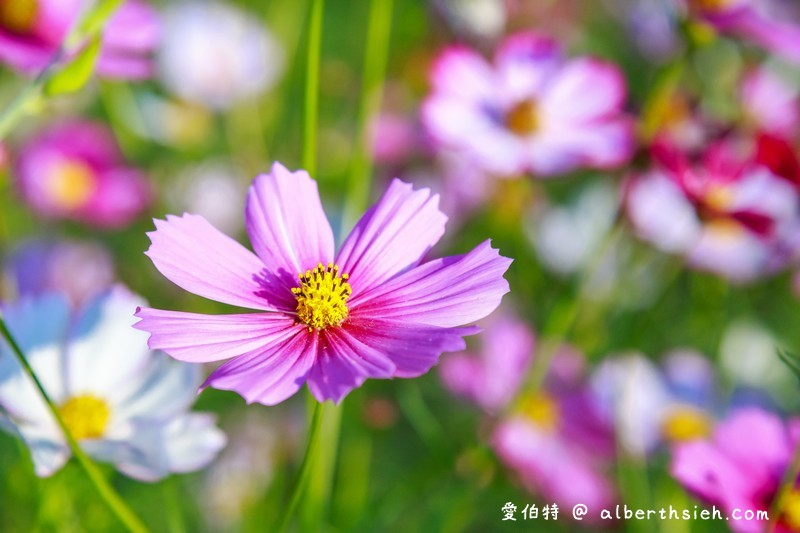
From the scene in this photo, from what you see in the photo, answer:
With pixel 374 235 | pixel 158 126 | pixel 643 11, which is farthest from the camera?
pixel 643 11

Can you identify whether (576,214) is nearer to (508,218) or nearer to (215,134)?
(508,218)

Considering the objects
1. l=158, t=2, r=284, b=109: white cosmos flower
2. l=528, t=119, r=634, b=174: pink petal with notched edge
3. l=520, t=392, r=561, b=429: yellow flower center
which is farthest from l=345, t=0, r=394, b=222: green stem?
l=158, t=2, r=284, b=109: white cosmos flower

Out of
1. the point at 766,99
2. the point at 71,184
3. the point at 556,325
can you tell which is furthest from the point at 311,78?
the point at 766,99

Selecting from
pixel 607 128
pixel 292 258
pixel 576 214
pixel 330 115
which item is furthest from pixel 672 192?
pixel 292 258

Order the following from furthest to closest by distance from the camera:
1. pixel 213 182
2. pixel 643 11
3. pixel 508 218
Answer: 1. pixel 643 11
2. pixel 213 182
3. pixel 508 218

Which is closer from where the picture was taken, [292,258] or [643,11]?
[292,258]

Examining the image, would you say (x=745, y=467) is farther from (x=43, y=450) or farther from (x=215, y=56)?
(x=215, y=56)

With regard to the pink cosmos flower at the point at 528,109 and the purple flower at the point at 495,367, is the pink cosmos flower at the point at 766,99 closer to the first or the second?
the pink cosmos flower at the point at 528,109
